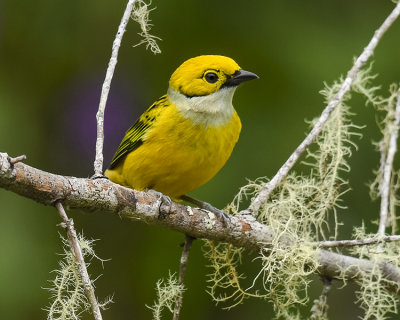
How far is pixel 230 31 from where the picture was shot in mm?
5062

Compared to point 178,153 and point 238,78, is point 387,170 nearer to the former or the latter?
point 238,78

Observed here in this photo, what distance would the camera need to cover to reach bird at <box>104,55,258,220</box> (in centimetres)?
353

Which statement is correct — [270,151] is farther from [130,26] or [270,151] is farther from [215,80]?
[130,26]

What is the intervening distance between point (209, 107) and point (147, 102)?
5.12 feet

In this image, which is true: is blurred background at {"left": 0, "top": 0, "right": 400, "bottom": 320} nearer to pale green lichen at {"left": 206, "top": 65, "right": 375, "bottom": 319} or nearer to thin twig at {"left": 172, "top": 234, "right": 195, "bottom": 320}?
pale green lichen at {"left": 206, "top": 65, "right": 375, "bottom": 319}

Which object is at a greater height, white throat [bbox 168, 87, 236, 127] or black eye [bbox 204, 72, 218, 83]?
black eye [bbox 204, 72, 218, 83]

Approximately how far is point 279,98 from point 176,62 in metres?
0.83

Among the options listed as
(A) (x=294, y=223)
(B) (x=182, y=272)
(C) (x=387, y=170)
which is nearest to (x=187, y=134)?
Answer: (A) (x=294, y=223)

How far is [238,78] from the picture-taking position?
12.0ft

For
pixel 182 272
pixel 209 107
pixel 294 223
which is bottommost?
pixel 182 272

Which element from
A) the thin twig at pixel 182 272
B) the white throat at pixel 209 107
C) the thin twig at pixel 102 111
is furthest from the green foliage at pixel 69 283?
the white throat at pixel 209 107

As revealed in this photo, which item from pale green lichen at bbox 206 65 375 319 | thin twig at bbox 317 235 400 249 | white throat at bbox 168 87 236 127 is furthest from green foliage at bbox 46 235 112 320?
white throat at bbox 168 87 236 127

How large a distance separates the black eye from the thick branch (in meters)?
0.92

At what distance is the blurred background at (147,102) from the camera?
177 inches
